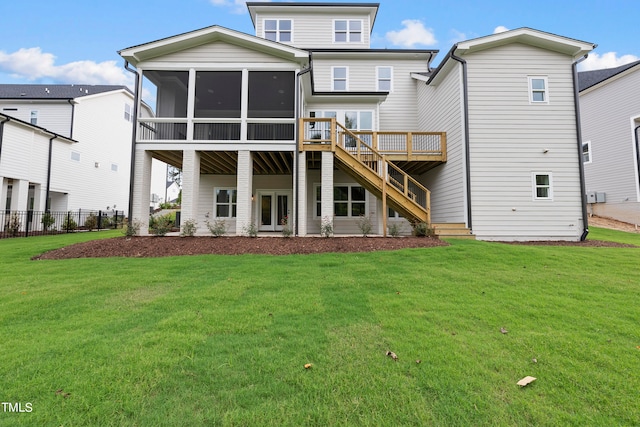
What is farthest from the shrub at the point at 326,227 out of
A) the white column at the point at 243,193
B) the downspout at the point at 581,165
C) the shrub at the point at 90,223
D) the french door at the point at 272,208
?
the shrub at the point at 90,223

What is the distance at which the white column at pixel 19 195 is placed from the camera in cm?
1497

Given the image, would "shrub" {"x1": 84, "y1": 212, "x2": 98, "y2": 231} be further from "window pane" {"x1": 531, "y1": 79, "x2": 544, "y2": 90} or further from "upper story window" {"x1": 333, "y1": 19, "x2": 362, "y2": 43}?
"window pane" {"x1": 531, "y1": 79, "x2": 544, "y2": 90}

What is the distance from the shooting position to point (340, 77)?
16328 millimetres

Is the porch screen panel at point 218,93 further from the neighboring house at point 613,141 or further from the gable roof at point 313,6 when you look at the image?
the neighboring house at point 613,141

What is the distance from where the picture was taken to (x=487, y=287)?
16.2ft

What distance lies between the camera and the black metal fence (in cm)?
1359

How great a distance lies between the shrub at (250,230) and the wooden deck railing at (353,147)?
3346mm

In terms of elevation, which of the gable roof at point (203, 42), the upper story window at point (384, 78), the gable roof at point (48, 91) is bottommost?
the gable roof at point (203, 42)

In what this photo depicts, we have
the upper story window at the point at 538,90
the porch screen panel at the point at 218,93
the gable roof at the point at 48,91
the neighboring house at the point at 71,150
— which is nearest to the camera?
the upper story window at the point at 538,90

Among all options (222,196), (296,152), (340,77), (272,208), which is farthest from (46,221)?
(340,77)

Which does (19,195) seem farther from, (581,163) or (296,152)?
(581,163)

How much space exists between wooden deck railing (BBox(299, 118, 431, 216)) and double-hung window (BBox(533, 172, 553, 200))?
386 cm

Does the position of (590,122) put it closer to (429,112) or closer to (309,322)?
(429,112)

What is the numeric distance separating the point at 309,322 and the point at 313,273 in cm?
237
